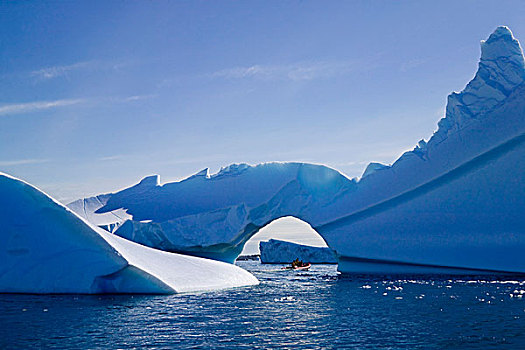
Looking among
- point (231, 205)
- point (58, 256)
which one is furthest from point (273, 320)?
point (231, 205)

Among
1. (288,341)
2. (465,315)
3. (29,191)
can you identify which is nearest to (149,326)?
(288,341)

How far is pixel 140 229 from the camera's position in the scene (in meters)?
21.1

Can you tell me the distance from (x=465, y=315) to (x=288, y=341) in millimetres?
3159

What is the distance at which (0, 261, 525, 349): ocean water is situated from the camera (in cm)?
580

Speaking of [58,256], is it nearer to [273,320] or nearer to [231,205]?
[273,320]

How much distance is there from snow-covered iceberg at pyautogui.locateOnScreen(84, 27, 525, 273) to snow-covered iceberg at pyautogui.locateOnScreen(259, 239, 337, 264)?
430 inches

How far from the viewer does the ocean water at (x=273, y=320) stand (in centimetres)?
580

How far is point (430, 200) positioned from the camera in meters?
15.8

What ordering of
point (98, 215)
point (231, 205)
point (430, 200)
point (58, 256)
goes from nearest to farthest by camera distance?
point (58, 256)
point (430, 200)
point (231, 205)
point (98, 215)

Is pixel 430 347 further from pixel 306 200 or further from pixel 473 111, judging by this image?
pixel 306 200

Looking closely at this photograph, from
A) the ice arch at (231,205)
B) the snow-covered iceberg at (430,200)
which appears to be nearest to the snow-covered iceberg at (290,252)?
the ice arch at (231,205)

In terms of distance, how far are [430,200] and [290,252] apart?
16276 mm

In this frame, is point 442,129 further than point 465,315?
Yes

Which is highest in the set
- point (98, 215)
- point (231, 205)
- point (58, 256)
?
point (231, 205)
